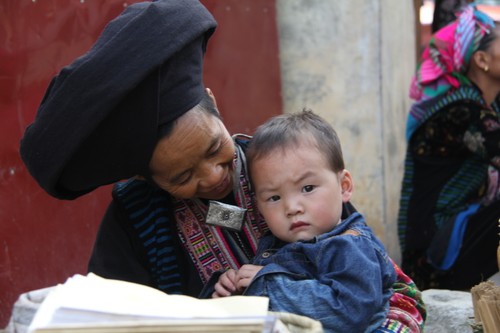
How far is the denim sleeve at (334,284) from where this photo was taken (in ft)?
7.32

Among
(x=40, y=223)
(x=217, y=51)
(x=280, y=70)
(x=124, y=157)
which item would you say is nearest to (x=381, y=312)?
(x=124, y=157)

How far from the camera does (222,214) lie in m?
2.63

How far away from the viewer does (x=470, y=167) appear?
498 centimetres

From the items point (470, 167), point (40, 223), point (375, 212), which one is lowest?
point (375, 212)

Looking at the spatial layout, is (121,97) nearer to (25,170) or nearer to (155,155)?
(155,155)

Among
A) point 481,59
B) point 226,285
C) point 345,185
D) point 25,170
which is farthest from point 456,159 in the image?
point 226,285

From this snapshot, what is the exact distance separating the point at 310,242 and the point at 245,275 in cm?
21

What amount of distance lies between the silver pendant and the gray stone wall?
3.20m

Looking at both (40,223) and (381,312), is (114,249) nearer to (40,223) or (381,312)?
(381,312)

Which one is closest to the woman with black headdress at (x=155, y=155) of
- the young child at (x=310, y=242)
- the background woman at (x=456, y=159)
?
the young child at (x=310, y=242)

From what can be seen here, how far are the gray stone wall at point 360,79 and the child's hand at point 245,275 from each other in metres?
3.43

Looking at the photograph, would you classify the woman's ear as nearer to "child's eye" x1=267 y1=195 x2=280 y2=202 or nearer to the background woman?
the background woman

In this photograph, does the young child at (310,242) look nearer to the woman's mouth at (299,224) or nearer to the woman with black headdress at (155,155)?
the woman's mouth at (299,224)

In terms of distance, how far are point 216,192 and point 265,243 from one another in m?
0.22
